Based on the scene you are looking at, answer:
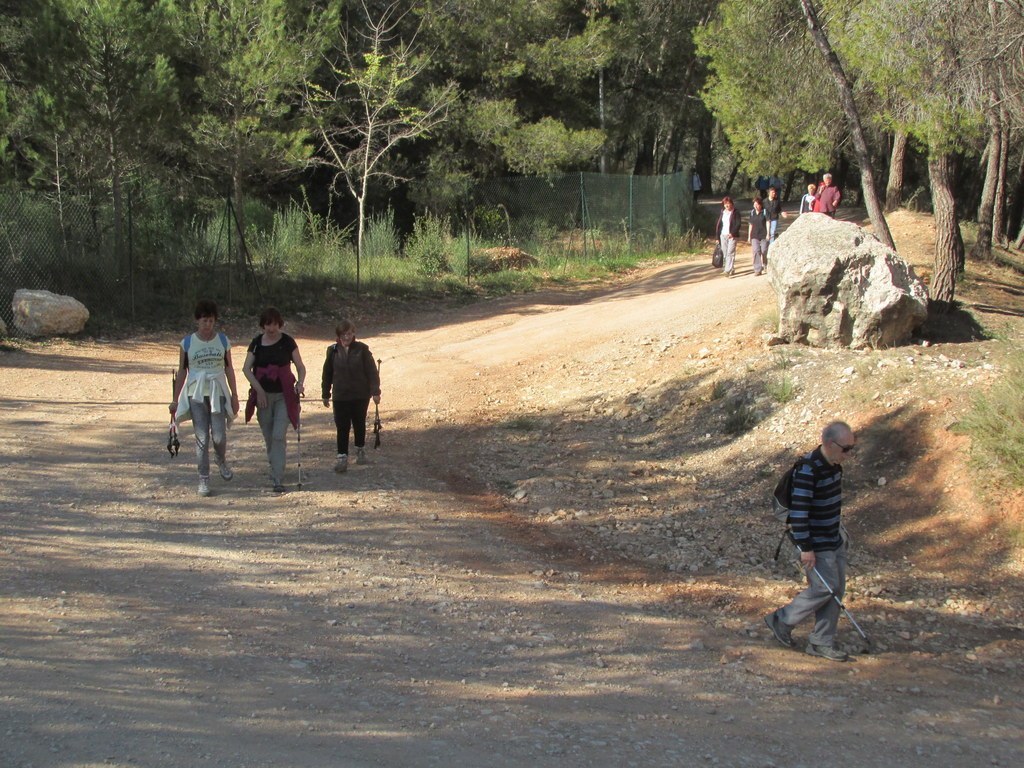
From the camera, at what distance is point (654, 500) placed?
925cm

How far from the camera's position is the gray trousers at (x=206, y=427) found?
8281 mm

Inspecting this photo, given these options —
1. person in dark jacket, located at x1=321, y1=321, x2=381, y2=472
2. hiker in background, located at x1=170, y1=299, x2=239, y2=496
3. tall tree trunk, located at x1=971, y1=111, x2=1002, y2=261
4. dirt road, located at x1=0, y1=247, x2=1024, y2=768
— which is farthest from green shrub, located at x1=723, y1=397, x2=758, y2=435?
tall tree trunk, located at x1=971, y1=111, x2=1002, y2=261

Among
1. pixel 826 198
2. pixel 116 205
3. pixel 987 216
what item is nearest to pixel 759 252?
pixel 826 198

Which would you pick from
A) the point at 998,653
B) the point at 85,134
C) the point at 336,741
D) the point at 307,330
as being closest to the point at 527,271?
the point at 307,330

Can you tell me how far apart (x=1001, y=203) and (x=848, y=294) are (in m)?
18.2

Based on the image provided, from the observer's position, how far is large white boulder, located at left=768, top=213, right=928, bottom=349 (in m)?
11.3

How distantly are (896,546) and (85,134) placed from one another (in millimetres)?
14786

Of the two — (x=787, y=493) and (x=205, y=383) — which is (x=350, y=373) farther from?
(x=787, y=493)

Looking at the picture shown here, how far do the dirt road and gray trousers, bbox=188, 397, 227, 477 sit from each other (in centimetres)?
36

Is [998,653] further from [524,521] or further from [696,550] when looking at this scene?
[524,521]

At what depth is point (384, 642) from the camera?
5.91 m

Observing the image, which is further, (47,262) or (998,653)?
(47,262)

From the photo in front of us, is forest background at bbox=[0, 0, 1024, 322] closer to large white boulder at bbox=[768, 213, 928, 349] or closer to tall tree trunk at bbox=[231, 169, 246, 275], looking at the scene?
tall tree trunk at bbox=[231, 169, 246, 275]

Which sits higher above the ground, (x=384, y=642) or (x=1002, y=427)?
(x=1002, y=427)
